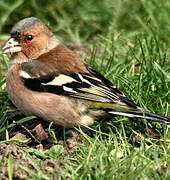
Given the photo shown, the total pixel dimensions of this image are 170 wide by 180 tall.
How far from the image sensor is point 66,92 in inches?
193

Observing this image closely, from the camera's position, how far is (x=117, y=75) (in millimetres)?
5605

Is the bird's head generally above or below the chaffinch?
above

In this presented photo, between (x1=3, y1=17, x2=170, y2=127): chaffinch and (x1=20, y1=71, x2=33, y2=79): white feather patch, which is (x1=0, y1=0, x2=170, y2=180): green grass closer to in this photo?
(x1=3, y1=17, x2=170, y2=127): chaffinch

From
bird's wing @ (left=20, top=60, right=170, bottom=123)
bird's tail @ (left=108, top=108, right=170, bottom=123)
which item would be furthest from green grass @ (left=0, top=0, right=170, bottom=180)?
bird's wing @ (left=20, top=60, right=170, bottom=123)

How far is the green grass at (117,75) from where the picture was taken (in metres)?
4.05

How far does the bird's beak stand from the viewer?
17.0 feet

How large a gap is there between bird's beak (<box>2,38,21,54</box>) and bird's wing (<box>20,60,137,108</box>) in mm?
286

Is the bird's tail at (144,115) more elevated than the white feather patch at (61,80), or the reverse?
the white feather patch at (61,80)

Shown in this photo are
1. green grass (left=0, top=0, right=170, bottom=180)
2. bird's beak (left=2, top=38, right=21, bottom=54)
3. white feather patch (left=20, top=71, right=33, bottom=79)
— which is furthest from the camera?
bird's beak (left=2, top=38, right=21, bottom=54)

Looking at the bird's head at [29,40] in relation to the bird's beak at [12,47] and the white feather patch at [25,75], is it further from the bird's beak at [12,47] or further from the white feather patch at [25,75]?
the white feather patch at [25,75]

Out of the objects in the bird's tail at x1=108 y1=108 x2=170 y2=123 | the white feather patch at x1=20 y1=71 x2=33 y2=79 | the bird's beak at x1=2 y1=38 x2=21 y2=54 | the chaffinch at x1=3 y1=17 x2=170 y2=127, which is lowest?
the bird's tail at x1=108 y1=108 x2=170 y2=123

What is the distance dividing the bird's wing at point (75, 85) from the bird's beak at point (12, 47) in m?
0.29

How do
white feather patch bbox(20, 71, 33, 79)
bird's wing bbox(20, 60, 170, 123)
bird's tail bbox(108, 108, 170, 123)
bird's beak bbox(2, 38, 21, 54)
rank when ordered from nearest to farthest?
bird's tail bbox(108, 108, 170, 123), bird's wing bbox(20, 60, 170, 123), white feather patch bbox(20, 71, 33, 79), bird's beak bbox(2, 38, 21, 54)

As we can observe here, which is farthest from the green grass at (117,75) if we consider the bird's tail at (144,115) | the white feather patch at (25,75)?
the white feather patch at (25,75)
